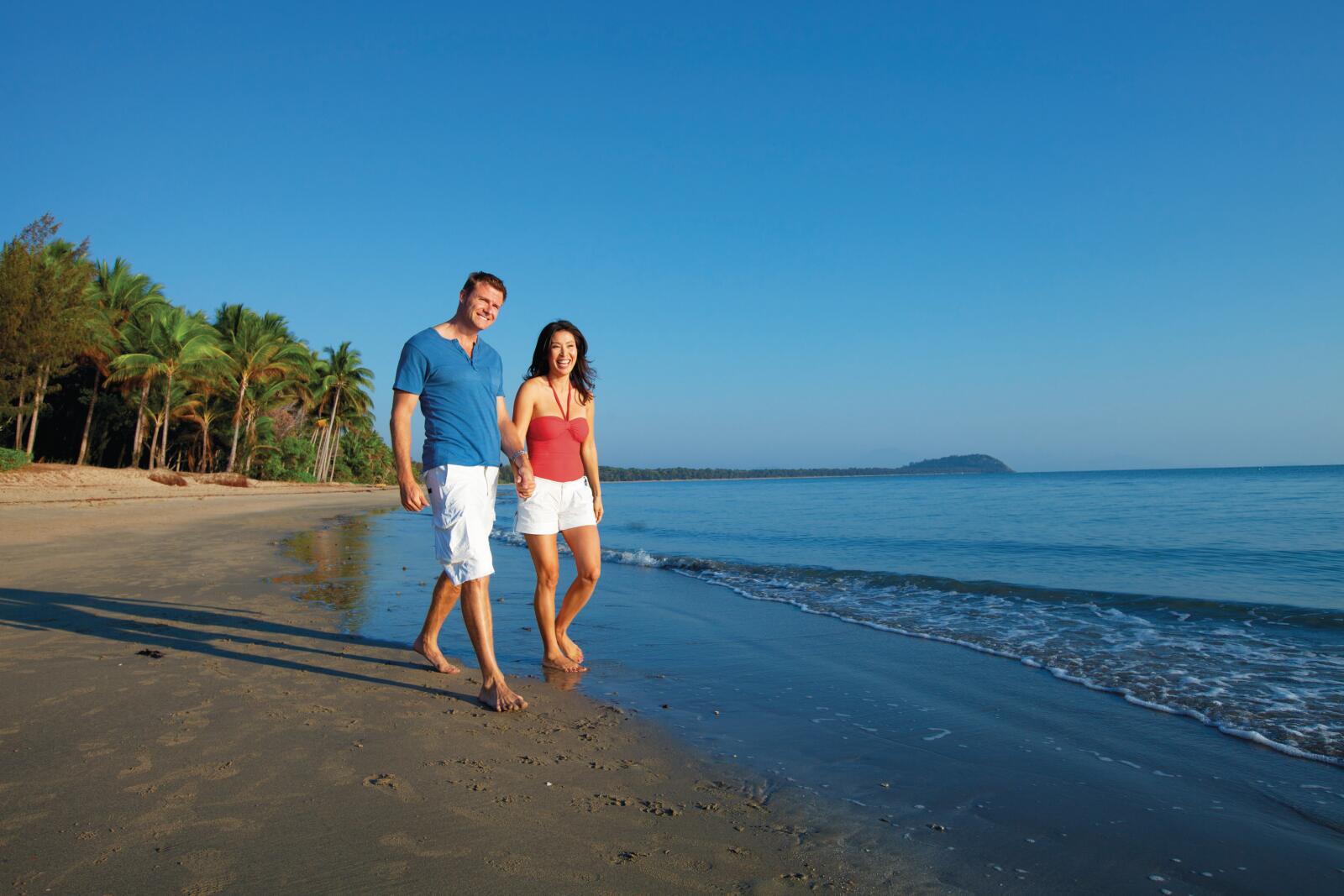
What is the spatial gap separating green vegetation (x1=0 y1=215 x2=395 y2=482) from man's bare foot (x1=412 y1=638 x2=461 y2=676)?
25.4 m

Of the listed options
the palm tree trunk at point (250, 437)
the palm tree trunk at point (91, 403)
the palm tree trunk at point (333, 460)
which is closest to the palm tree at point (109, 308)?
the palm tree trunk at point (91, 403)

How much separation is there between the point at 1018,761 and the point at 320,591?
20.5 feet

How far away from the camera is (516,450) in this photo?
13.7ft

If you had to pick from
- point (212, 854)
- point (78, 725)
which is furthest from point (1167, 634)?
point (78, 725)

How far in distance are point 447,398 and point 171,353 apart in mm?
32690

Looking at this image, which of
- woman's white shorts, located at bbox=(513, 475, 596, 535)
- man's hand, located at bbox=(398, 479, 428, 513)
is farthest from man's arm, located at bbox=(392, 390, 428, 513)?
woman's white shorts, located at bbox=(513, 475, 596, 535)

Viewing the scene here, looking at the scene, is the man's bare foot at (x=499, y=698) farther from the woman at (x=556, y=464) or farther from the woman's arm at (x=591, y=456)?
the woman's arm at (x=591, y=456)

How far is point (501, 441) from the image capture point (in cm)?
416

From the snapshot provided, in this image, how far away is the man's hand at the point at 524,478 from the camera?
4180mm

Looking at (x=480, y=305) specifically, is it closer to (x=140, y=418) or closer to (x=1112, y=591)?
(x=1112, y=591)

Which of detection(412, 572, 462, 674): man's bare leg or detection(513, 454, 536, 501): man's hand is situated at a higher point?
detection(513, 454, 536, 501): man's hand

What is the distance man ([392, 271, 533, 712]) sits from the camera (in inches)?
147

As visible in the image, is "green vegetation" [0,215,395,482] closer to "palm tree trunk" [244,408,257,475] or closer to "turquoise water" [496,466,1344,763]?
"palm tree trunk" [244,408,257,475]

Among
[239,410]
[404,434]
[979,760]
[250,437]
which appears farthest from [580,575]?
[250,437]
